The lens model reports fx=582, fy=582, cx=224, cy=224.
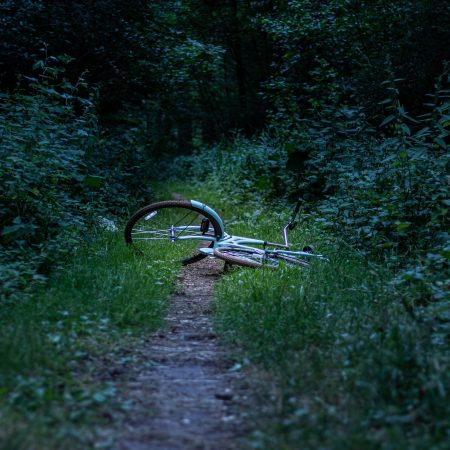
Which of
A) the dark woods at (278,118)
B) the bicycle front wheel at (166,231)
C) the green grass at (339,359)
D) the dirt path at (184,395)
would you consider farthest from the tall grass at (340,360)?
the bicycle front wheel at (166,231)

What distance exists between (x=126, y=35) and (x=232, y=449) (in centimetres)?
1228

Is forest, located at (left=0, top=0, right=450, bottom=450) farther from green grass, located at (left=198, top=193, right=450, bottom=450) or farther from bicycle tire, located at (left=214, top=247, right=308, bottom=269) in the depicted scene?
bicycle tire, located at (left=214, top=247, right=308, bottom=269)

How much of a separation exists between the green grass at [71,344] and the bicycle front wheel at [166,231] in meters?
0.92

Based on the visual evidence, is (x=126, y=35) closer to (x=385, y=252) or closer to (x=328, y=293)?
(x=385, y=252)

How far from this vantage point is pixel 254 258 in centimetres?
698

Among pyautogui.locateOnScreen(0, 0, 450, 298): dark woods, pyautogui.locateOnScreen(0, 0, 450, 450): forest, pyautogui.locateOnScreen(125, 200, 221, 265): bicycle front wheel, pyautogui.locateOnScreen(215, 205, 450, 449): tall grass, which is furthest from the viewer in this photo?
pyautogui.locateOnScreen(125, 200, 221, 265): bicycle front wheel

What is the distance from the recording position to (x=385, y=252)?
6.62 m

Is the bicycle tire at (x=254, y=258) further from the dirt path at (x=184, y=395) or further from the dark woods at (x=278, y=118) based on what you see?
the dirt path at (x=184, y=395)

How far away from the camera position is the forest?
327cm

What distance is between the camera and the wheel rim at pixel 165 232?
24.2 feet

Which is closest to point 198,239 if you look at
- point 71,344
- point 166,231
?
point 166,231

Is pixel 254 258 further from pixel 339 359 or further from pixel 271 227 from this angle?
pixel 339 359

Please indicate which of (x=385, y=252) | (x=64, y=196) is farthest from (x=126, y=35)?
(x=385, y=252)

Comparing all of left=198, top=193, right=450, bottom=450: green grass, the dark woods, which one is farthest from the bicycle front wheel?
left=198, top=193, right=450, bottom=450: green grass
